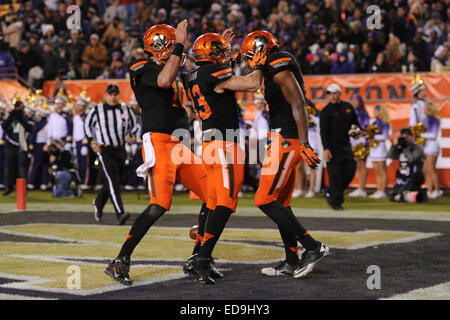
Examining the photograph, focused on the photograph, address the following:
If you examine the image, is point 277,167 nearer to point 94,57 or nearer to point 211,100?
point 211,100

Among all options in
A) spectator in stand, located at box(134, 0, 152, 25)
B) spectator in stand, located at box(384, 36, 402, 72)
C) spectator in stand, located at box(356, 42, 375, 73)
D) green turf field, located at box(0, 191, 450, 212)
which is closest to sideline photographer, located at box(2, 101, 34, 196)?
green turf field, located at box(0, 191, 450, 212)

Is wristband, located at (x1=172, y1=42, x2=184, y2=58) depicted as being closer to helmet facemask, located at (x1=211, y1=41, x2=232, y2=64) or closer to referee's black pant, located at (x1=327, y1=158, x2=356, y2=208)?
helmet facemask, located at (x1=211, y1=41, x2=232, y2=64)

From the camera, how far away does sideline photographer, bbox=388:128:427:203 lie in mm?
15039

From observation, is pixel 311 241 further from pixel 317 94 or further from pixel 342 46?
pixel 342 46

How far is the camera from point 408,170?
600 inches

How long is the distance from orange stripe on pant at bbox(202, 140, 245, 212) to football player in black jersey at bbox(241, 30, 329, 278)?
22 centimetres

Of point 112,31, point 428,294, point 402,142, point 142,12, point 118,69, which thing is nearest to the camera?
point 428,294

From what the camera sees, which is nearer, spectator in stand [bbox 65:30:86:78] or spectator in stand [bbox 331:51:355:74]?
spectator in stand [bbox 331:51:355:74]

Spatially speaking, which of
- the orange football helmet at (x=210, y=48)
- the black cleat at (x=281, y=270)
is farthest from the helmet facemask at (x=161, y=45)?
the black cleat at (x=281, y=270)

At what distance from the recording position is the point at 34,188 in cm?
1936

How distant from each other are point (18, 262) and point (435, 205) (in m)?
8.34

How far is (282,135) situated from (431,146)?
8885mm

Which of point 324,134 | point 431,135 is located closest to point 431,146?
point 431,135
